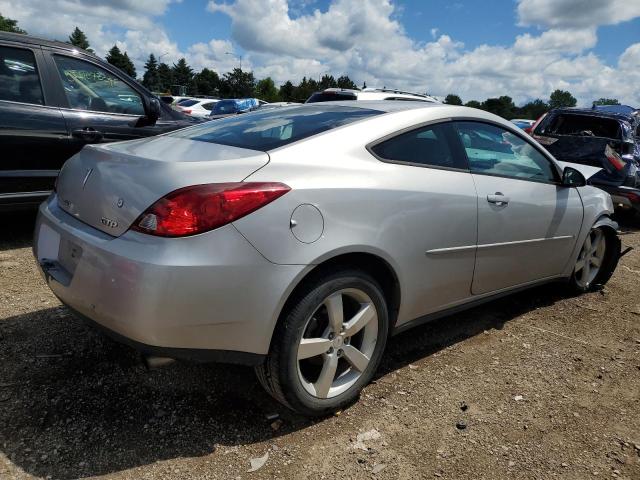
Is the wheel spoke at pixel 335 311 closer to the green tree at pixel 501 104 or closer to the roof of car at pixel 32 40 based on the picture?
the roof of car at pixel 32 40

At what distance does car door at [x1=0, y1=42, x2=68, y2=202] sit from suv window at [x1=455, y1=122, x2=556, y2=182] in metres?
3.50

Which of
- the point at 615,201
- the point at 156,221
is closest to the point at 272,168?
the point at 156,221

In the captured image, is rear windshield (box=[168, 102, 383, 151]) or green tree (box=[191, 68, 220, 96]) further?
green tree (box=[191, 68, 220, 96])

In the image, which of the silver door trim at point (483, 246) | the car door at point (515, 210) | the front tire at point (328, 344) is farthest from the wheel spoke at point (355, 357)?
the car door at point (515, 210)

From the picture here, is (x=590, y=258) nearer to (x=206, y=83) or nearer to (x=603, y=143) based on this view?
(x=603, y=143)

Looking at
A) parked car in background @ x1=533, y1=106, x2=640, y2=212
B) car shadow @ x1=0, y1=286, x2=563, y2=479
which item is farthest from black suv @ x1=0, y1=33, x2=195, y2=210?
parked car in background @ x1=533, y1=106, x2=640, y2=212

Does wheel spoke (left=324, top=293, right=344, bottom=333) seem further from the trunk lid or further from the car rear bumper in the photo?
the trunk lid

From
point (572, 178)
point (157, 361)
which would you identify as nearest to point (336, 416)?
point (157, 361)

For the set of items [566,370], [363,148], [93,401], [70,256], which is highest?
[363,148]

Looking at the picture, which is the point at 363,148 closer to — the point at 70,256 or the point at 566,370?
the point at 70,256

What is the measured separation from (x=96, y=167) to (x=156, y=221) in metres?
0.60

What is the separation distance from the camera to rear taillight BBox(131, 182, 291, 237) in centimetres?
197

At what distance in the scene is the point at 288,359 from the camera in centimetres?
221

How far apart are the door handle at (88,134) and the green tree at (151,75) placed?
100 m
